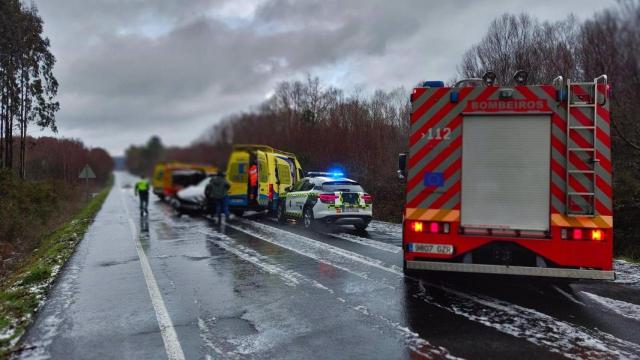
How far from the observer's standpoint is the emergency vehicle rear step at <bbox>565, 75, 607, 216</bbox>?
6168mm

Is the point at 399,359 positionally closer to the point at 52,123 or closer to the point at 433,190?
the point at 433,190

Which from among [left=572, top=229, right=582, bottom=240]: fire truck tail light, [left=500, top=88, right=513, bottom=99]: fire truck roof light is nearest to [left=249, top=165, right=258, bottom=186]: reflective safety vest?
[left=500, top=88, right=513, bottom=99]: fire truck roof light

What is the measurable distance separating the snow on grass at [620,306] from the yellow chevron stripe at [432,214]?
7.17ft

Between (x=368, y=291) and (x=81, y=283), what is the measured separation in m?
4.57

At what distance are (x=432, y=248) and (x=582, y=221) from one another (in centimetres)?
186

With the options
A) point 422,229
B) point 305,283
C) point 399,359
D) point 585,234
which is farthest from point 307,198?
point 399,359

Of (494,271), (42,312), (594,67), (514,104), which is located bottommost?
(42,312)

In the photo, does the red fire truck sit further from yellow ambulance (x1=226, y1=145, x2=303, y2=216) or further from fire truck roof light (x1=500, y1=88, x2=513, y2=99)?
yellow ambulance (x1=226, y1=145, x2=303, y2=216)

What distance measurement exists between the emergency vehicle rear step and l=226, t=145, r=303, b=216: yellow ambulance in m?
13.7

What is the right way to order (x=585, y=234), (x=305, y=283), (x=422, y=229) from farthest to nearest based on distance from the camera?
(x=305, y=283) → (x=422, y=229) → (x=585, y=234)

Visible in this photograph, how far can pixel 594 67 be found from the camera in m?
12.2

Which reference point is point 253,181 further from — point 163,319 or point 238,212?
point 163,319

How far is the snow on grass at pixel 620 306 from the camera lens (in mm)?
6008

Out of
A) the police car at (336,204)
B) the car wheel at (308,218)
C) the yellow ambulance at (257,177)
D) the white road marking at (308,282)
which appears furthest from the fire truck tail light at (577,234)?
the yellow ambulance at (257,177)
